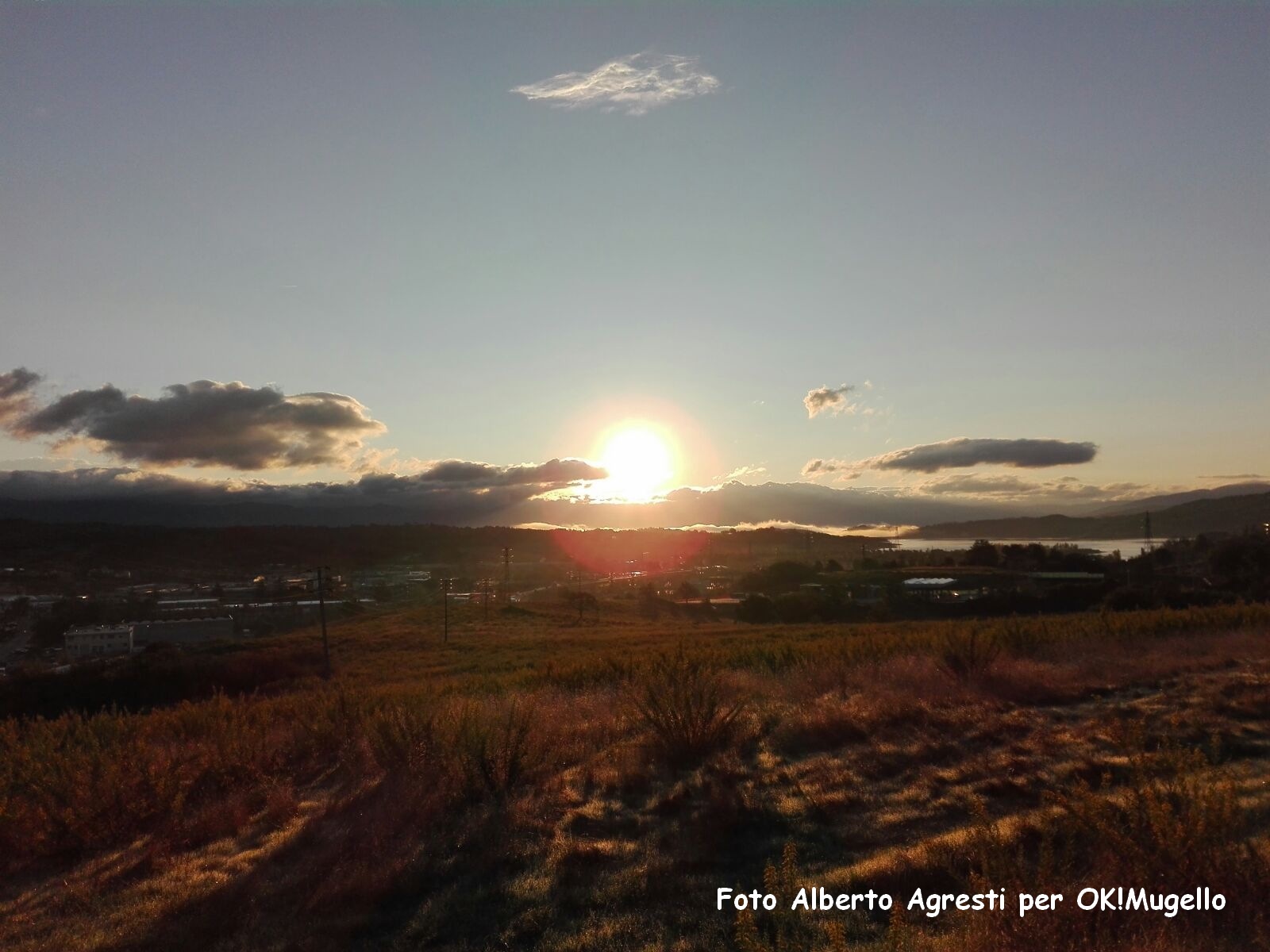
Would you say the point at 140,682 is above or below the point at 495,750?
below

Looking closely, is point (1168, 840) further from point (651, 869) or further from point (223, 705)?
point (223, 705)

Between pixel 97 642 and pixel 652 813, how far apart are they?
143 feet

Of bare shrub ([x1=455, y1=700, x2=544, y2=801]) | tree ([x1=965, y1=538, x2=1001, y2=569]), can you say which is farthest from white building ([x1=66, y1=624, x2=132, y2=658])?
tree ([x1=965, y1=538, x2=1001, y2=569])

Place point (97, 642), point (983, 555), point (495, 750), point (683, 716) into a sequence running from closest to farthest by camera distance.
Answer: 1. point (495, 750)
2. point (683, 716)
3. point (97, 642)
4. point (983, 555)

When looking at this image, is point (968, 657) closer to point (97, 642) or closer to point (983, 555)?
point (97, 642)

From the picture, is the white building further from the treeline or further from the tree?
the tree

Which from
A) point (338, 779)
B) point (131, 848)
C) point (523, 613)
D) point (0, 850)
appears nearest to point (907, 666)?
point (338, 779)

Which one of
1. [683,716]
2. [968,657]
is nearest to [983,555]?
[968,657]

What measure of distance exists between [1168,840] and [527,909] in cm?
358

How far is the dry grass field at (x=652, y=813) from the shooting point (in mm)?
4703

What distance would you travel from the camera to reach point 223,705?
1210 centimetres

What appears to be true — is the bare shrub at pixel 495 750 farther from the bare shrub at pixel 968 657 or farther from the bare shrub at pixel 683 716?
the bare shrub at pixel 968 657

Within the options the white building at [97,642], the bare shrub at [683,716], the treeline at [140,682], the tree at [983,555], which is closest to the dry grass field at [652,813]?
the bare shrub at [683,716]

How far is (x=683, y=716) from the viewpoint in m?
8.95
